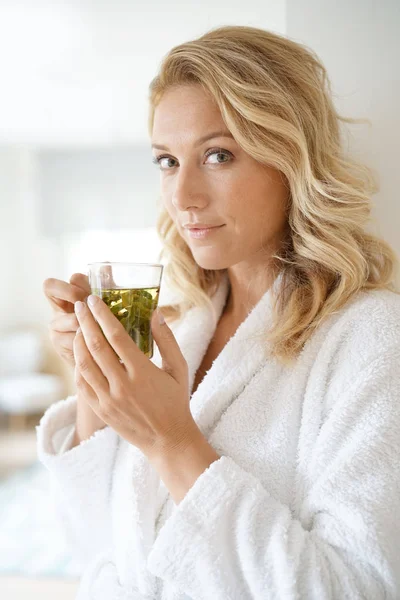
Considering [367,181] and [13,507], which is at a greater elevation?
[367,181]

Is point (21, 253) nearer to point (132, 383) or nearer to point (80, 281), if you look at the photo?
point (80, 281)

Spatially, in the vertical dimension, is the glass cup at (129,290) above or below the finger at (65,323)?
above

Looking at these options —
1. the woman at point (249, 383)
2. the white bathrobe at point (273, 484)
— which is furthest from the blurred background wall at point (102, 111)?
the white bathrobe at point (273, 484)

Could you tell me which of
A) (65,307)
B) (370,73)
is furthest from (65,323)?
(370,73)

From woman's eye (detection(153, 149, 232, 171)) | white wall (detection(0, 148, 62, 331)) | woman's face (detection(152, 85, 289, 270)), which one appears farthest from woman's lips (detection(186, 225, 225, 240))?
white wall (detection(0, 148, 62, 331))

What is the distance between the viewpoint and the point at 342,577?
2.52ft

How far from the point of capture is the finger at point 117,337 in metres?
0.81

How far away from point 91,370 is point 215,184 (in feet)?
1.48

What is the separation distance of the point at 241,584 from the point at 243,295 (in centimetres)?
66

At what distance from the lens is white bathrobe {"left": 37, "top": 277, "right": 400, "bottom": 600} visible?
78cm

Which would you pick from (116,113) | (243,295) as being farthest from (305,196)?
(116,113)

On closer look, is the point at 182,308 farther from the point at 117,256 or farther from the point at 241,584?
the point at 117,256

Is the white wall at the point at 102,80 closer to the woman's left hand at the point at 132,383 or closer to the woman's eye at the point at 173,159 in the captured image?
the woman's eye at the point at 173,159

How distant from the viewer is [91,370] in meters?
0.85
